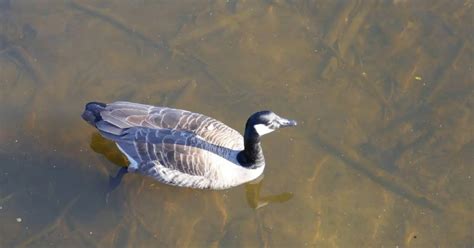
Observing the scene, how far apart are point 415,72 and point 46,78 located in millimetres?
5116

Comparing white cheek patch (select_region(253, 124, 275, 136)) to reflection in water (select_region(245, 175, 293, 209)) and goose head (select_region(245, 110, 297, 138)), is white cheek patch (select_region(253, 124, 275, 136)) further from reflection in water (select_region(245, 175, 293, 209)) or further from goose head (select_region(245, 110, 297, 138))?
reflection in water (select_region(245, 175, 293, 209))

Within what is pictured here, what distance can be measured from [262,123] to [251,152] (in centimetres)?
49

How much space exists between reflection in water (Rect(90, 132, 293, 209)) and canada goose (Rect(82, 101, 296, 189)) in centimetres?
29

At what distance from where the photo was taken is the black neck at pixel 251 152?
246 inches

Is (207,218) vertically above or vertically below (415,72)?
below

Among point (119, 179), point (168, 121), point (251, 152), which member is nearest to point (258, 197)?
point (251, 152)

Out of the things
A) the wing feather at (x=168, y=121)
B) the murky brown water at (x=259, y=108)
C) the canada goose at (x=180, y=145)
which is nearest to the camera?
A: the canada goose at (x=180, y=145)

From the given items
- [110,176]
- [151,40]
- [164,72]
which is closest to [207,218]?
[110,176]

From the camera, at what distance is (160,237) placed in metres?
6.67

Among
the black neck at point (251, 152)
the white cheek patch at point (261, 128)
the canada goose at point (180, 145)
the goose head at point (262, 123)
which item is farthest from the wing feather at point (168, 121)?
the white cheek patch at point (261, 128)

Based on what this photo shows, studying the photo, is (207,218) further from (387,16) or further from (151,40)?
(387,16)

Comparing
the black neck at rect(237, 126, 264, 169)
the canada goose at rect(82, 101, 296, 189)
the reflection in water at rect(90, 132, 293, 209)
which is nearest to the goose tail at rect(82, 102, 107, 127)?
the canada goose at rect(82, 101, 296, 189)

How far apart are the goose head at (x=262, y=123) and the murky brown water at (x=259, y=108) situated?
1.01m

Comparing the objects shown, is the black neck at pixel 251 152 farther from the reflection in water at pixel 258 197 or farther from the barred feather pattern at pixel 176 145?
the reflection in water at pixel 258 197
